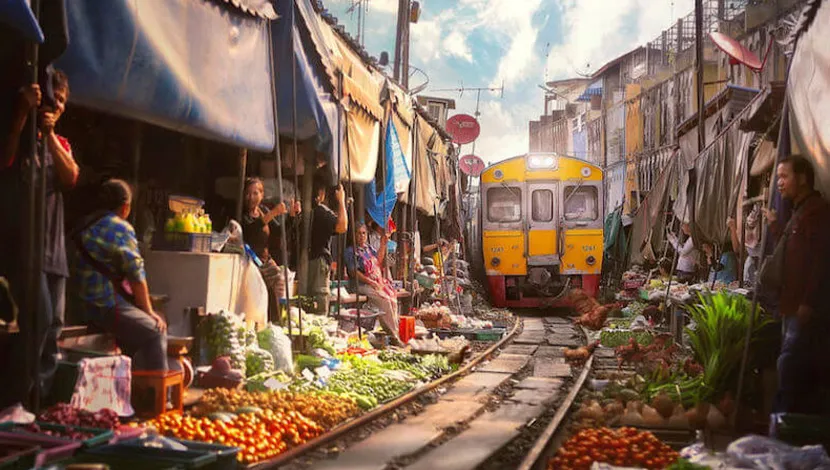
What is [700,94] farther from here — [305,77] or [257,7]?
[257,7]

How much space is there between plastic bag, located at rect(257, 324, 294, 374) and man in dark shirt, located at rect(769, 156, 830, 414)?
13.6ft

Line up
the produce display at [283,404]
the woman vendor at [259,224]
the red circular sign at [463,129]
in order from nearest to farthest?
the produce display at [283,404] → the woman vendor at [259,224] → the red circular sign at [463,129]

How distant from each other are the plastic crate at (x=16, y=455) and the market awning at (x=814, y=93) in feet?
14.6

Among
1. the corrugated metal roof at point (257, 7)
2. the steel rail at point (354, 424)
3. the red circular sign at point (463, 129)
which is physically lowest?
the steel rail at point (354, 424)

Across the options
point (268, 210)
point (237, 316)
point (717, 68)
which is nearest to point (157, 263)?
point (237, 316)

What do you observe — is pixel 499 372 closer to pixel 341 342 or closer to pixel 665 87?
pixel 341 342

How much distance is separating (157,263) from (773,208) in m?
5.09

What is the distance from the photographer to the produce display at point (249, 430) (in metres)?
4.81

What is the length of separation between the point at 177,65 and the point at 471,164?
765 inches

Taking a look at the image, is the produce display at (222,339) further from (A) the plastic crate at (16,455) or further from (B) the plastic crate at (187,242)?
(A) the plastic crate at (16,455)

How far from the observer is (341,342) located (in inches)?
350

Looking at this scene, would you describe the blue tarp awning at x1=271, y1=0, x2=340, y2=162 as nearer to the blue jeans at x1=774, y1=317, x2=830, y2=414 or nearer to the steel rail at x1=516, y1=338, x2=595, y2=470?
the steel rail at x1=516, y1=338, x2=595, y2=470

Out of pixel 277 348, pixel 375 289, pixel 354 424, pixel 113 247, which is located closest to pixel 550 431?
pixel 354 424

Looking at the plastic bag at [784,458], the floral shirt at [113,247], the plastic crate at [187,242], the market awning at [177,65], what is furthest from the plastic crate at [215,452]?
the plastic crate at [187,242]
